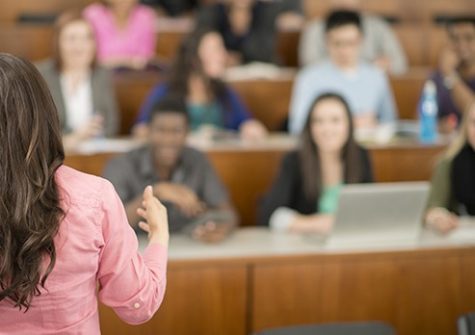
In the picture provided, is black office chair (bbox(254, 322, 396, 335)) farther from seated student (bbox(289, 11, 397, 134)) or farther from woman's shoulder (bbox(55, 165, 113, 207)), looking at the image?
seated student (bbox(289, 11, 397, 134))

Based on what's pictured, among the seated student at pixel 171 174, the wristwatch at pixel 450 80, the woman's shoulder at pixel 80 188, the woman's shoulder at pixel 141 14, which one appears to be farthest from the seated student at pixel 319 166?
the woman's shoulder at pixel 141 14

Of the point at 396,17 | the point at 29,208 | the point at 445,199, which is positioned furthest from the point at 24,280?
the point at 396,17

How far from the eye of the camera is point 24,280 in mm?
1416

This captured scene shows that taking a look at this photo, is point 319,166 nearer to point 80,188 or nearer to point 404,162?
point 404,162

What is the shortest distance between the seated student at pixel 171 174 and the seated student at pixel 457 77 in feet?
5.27

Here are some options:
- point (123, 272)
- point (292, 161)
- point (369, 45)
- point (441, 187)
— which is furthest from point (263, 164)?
point (123, 272)

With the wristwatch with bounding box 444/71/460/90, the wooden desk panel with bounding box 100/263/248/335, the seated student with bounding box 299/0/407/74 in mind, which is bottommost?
the wooden desk panel with bounding box 100/263/248/335

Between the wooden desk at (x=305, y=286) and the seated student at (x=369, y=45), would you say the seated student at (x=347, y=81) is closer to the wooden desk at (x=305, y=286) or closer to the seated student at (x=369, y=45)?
the seated student at (x=369, y=45)

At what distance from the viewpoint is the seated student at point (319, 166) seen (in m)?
3.33

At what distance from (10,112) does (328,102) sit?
2.10 meters

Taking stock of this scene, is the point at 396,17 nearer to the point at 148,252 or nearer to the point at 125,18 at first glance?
the point at 125,18

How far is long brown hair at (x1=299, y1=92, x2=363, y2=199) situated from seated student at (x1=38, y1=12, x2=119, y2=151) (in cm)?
131

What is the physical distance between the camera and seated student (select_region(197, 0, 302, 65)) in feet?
18.4

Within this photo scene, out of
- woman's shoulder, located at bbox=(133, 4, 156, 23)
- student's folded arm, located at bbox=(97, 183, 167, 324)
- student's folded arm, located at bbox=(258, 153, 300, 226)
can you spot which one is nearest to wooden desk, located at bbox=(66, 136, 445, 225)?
student's folded arm, located at bbox=(258, 153, 300, 226)
